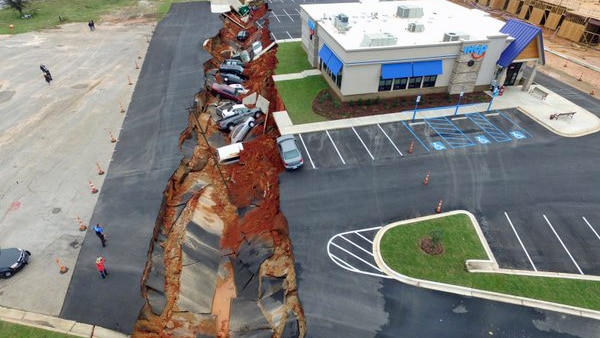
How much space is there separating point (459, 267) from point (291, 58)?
31676 mm

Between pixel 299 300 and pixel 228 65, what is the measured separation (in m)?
29.3

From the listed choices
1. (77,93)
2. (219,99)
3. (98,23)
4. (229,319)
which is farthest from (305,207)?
(98,23)

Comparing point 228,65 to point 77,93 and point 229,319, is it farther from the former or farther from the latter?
point 229,319

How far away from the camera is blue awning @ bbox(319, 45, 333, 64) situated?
108ft

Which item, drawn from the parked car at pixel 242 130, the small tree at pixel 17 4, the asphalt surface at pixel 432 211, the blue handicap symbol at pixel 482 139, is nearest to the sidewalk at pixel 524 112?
the asphalt surface at pixel 432 211

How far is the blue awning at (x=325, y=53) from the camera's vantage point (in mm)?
33050

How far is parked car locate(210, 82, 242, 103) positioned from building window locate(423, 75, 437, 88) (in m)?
18.4

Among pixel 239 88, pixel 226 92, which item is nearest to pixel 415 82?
pixel 239 88

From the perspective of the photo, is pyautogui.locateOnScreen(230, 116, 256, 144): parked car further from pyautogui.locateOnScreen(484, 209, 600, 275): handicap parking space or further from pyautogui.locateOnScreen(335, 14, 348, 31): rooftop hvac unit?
pyautogui.locateOnScreen(484, 209, 600, 275): handicap parking space

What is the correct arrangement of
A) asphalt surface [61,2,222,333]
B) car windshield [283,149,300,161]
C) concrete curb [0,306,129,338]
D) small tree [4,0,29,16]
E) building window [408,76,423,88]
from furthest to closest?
small tree [4,0,29,16]
building window [408,76,423,88]
car windshield [283,149,300,161]
asphalt surface [61,2,222,333]
concrete curb [0,306,129,338]

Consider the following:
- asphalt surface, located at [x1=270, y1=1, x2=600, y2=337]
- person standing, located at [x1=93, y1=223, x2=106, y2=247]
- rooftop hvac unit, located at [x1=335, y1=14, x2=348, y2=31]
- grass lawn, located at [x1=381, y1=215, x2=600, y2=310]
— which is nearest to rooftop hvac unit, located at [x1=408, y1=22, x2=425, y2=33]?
rooftop hvac unit, located at [x1=335, y1=14, x2=348, y2=31]

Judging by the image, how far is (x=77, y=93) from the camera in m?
34.6

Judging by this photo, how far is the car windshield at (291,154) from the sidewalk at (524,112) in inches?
165

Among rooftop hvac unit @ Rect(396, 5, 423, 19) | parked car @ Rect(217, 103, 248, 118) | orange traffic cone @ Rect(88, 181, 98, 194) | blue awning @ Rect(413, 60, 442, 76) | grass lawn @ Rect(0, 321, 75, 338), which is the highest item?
rooftop hvac unit @ Rect(396, 5, 423, 19)
